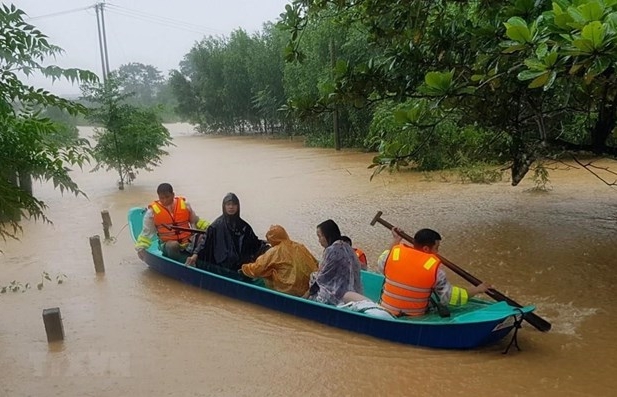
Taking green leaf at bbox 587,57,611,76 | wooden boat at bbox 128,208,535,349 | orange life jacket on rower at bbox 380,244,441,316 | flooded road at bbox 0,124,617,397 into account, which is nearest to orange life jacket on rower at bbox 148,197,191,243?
flooded road at bbox 0,124,617,397

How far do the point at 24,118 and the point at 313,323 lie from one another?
3.19m

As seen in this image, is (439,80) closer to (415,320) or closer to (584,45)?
(584,45)

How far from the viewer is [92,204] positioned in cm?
1418

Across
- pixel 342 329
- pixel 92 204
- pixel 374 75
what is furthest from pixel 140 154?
pixel 342 329

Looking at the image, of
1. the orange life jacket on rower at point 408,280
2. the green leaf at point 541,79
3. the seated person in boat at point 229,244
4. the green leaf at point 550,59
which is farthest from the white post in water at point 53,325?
the green leaf at point 550,59

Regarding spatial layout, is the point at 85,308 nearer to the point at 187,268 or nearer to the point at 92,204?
the point at 187,268

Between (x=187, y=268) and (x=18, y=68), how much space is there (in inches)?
157

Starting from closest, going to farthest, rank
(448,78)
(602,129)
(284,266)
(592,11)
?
(592,11)
(448,78)
(284,266)
(602,129)

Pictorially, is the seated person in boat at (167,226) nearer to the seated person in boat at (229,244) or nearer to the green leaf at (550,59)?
the seated person in boat at (229,244)

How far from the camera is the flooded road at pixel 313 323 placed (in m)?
4.75

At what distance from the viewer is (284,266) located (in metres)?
6.11

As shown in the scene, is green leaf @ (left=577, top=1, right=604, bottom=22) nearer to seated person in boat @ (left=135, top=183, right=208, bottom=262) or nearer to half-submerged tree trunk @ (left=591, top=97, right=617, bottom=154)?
half-submerged tree trunk @ (left=591, top=97, right=617, bottom=154)

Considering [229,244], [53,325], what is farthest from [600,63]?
[53,325]

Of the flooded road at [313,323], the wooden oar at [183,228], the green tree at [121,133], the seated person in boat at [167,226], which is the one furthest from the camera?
the green tree at [121,133]
